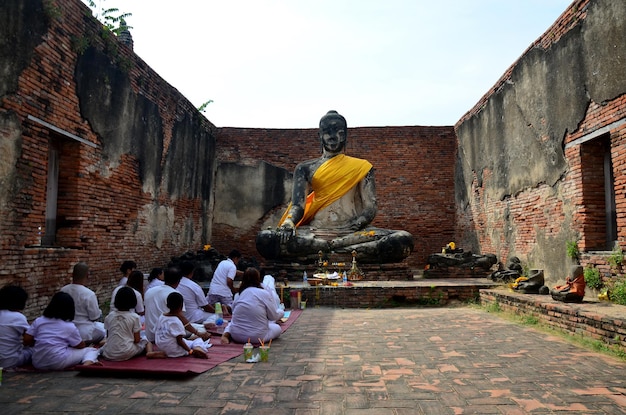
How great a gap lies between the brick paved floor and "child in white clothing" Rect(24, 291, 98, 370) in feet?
0.40

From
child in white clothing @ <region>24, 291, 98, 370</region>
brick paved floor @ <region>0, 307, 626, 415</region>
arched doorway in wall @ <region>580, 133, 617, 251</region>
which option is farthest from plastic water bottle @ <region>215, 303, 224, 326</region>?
arched doorway in wall @ <region>580, 133, 617, 251</region>

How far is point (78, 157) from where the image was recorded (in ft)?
23.6

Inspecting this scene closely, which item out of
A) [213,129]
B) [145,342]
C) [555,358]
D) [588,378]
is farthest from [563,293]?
[213,129]

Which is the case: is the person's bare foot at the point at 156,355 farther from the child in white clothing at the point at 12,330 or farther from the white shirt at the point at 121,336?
the child in white clothing at the point at 12,330

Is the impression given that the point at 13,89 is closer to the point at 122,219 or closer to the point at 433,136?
the point at 122,219

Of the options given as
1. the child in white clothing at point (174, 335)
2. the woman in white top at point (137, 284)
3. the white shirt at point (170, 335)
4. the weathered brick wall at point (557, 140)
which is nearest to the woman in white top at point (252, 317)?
the child in white clothing at point (174, 335)

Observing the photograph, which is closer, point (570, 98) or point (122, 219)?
point (570, 98)

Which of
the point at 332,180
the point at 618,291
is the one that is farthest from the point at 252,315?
the point at 332,180

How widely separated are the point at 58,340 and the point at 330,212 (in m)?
7.19

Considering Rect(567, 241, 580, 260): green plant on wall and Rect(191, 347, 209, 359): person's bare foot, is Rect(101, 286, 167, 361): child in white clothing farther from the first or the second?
Rect(567, 241, 580, 260): green plant on wall

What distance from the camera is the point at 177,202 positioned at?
36.2 ft

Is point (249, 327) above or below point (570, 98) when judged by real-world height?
below

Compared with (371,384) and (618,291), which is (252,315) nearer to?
(371,384)

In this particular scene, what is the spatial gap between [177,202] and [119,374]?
7.55 meters
